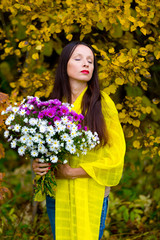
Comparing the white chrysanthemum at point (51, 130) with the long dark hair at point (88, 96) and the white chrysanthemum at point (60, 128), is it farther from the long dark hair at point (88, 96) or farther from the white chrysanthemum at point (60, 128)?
the long dark hair at point (88, 96)

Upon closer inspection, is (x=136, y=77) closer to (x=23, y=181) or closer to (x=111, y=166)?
(x=111, y=166)

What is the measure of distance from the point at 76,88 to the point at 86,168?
576 mm

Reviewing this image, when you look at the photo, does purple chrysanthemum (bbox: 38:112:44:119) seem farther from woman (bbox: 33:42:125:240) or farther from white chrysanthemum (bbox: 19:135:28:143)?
woman (bbox: 33:42:125:240)

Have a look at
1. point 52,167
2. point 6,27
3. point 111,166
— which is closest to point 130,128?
point 111,166

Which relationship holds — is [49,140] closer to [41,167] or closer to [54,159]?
[54,159]

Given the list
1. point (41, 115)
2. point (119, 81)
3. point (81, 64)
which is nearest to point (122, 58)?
point (119, 81)

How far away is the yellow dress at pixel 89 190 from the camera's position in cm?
183

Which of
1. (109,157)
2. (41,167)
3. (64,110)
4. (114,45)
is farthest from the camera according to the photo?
(114,45)

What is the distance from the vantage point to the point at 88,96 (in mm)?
2041

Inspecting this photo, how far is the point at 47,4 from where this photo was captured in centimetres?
255

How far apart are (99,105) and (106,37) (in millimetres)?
1148

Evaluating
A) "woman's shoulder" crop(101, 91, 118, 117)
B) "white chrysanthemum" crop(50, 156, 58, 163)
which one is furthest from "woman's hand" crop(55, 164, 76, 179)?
"woman's shoulder" crop(101, 91, 118, 117)

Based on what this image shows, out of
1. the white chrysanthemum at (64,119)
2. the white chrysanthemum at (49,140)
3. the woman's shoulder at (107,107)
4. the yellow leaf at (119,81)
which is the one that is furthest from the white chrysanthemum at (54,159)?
the yellow leaf at (119,81)

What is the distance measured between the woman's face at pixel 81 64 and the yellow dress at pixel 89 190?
12.4 inches
